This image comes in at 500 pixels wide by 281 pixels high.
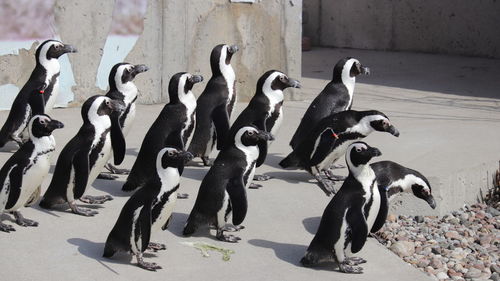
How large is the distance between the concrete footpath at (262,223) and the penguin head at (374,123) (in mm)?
619

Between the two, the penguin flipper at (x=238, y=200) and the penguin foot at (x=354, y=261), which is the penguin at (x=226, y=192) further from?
the penguin foot at (x=354, y=261)

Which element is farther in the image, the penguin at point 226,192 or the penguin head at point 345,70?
the penguin head at point 345,70

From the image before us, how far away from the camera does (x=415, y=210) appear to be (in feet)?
24.0

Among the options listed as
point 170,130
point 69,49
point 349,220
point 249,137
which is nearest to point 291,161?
point 170,130

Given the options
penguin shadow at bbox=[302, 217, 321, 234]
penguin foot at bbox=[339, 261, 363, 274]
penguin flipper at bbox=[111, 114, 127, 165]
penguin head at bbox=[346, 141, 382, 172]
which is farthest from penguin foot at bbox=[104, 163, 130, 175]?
penguin foot at bbox=[339, 261, 363, 274]

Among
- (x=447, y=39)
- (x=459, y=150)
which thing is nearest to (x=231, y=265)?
(x=459, y=150)

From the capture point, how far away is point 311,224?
6293 millimetres

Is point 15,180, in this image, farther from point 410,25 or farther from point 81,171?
point 410,25

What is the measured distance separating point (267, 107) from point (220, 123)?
44 cm

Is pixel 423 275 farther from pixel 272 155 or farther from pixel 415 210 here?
pixel 272 155

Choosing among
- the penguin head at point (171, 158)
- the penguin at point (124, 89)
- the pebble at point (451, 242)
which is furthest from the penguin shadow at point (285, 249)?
the penguin at point (124, 89)

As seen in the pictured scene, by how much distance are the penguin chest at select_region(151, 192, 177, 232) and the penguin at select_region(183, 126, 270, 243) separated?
0.44m

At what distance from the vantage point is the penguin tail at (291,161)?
7320mm

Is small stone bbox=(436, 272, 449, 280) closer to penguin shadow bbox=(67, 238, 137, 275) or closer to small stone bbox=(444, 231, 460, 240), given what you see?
small stone bbox=(444, 231, 460, 240)
